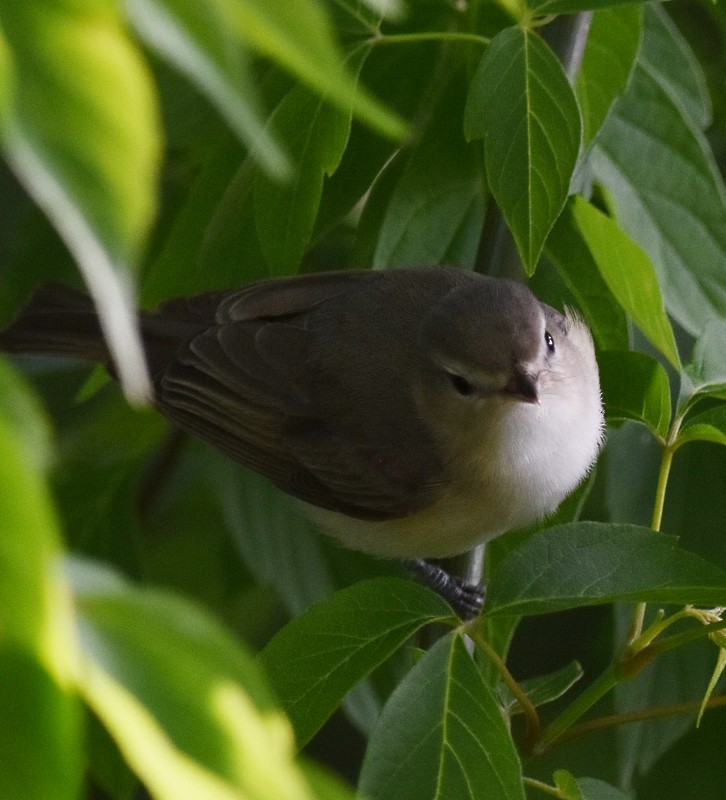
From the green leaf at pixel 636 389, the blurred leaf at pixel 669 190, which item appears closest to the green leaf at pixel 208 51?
the green leaf at pixel 636 389

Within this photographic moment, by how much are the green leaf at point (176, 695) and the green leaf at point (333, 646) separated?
721 mm

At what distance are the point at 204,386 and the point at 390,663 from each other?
70 centimetres

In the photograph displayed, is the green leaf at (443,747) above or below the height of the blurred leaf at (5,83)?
below

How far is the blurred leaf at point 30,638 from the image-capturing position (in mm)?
467

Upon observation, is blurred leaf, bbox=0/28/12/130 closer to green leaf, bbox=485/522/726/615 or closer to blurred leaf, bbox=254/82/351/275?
green leaf, bbox=485/522/726/615

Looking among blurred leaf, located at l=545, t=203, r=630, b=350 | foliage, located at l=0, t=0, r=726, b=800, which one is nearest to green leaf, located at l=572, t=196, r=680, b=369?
foliage, located at l=0, t=0, r=726, b=800

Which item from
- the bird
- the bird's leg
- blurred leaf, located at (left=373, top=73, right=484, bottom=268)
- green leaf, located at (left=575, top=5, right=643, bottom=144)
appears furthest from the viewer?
the bird

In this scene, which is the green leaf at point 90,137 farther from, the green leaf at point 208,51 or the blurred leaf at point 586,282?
the blurred leaf at point 586,282

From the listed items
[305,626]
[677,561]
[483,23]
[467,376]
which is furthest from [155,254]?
[677,561]

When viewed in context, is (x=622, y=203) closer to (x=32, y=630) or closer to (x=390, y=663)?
(x=390, y=663)

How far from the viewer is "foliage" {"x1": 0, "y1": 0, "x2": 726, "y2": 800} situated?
49 centimetres

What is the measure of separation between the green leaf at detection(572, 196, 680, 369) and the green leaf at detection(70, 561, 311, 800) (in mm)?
1099

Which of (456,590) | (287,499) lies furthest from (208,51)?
(287,499)

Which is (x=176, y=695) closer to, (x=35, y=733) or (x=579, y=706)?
(x=35, y=733)
